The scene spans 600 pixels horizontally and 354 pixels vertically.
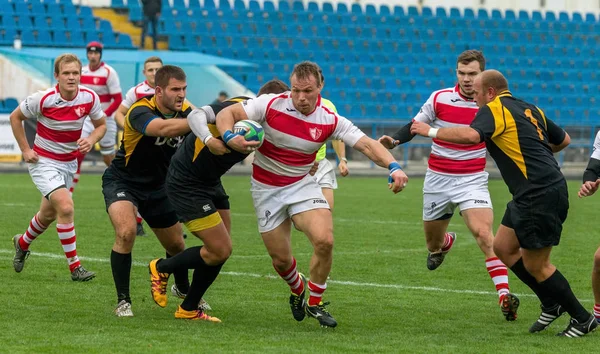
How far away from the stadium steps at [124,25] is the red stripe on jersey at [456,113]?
22.6m

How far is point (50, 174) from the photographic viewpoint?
1038cm

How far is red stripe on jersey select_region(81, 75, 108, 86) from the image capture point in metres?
15.3

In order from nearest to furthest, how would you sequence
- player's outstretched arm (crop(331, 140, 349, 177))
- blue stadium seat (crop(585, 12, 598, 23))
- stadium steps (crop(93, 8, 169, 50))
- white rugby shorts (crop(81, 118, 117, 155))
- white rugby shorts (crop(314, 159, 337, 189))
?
player's outstretched arm (crop(331, 140, 349, 177)), white rugby shorts (crop(314, 159, 337, 189)), white rugby shorts (crop(81, 118, 117, 155)), stadium steps (crop(93, 8, 169, 50)), blue stadium seat (crop(585, 12, 598, 23))

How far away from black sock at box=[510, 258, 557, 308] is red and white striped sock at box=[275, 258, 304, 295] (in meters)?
1.61

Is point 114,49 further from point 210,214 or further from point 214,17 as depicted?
point 210,214

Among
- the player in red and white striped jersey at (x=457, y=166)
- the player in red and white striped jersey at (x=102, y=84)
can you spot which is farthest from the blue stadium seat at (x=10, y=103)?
the player in red and white striped jersey at (x=457, y=166)

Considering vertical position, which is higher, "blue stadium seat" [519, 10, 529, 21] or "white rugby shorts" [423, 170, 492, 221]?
"white rugby shorts" [423, 170, 492, 221]

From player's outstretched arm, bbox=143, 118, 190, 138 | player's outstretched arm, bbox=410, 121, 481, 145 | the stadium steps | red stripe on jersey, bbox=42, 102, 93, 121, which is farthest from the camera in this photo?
the stadium steps

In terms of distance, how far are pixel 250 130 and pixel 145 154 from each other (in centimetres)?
153

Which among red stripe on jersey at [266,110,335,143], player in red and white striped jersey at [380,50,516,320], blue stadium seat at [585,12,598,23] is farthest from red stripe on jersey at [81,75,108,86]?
blue stadium seat at [585,12,598,23]

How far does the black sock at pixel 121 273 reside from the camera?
824cm

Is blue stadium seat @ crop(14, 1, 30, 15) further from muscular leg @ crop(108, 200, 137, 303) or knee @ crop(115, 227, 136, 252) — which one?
knee @ crop(115, 227, 136, 252)

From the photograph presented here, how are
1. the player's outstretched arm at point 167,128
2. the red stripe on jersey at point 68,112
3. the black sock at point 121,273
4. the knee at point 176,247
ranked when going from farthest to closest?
the red stripe on jersey at point 68,112 → the knee at point 176,247 → the black sock at point 121,273 → the player's outstretched arm at point 167,128

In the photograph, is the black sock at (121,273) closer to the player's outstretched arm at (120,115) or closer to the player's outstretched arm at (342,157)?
the player's outstretched arm at (342,157)
